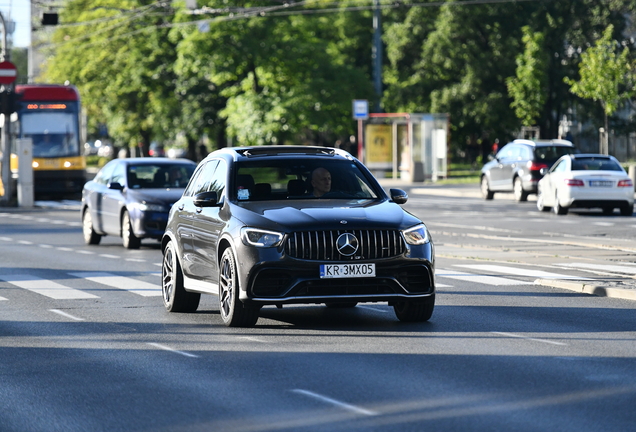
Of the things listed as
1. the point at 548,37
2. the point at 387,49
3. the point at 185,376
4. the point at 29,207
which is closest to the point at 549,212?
the point at 29,207

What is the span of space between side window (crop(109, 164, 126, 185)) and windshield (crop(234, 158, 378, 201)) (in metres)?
11.2

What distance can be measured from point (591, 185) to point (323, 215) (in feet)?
65.3

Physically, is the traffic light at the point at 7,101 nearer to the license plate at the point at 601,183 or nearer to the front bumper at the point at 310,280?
the license plate at the point at 601,183

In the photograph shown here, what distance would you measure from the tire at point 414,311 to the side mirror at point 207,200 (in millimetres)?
1833

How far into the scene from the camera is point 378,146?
5453 cm

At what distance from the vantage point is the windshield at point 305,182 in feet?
38.0

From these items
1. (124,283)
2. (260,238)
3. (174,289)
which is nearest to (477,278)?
(124,283)

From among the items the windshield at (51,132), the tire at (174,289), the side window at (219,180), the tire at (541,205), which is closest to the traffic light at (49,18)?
the windshield at (51,132)

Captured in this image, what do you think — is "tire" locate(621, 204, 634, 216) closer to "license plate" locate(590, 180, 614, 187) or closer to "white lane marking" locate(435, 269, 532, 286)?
"license plate" locate(590, 180, 614, 187)

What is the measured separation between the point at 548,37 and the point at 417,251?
5904 cm

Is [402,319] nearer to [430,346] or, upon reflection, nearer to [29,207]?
[430,346]

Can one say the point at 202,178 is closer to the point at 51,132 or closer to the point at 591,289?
the point at 591,289

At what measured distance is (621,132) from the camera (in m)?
68.6

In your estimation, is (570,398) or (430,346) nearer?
(570,398)
